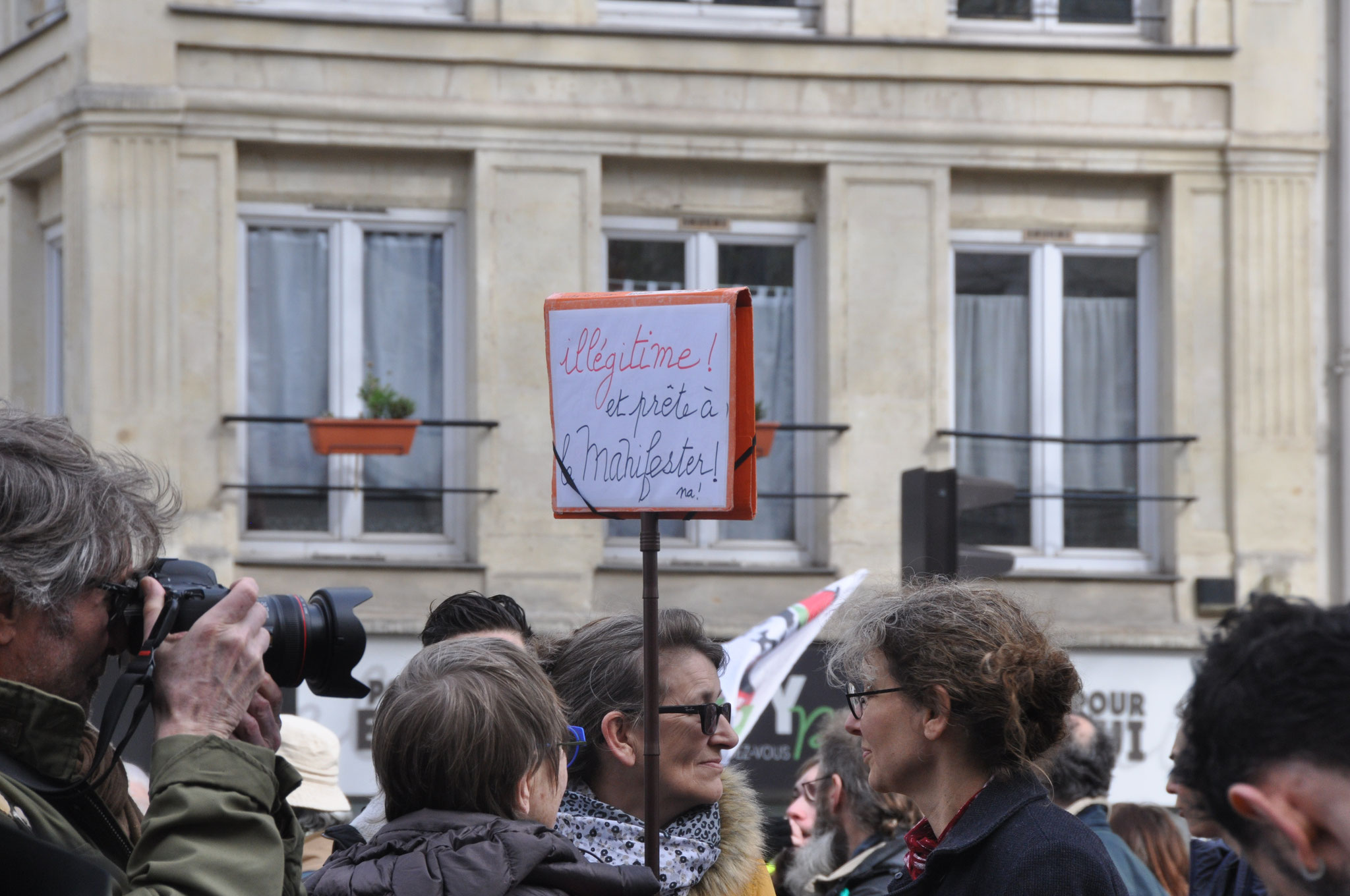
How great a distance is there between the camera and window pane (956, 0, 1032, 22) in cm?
1166

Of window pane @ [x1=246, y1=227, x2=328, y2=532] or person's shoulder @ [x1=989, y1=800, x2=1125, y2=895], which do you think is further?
window pane @ [x1=246, y1=227, x2=328, y2=532]

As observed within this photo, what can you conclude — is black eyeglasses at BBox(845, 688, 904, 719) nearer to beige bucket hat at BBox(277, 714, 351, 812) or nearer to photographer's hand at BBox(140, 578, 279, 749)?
photographer's hand at BBox(140, 578, 279, 749)

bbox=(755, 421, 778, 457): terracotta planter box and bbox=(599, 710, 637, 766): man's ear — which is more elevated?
bbox=(755, 421, 778, 457): terracotta planter box

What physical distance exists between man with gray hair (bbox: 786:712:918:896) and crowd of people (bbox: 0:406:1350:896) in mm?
895

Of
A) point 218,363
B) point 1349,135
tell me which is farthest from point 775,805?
point 1349,135

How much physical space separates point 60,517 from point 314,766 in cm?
204

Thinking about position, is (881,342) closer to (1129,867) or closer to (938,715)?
(1129,867)

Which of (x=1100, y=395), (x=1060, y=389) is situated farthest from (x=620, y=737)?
(x=1100, y=395)

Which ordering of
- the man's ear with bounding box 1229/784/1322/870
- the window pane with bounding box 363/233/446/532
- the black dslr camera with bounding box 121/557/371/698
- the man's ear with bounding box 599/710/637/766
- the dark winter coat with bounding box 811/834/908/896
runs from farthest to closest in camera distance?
the window pane with bounding box 363/233/446/532
the dark winter coat with bounding box 811/834/908/896
the man's ear with bounding box 599/710/637/766
the black dslr camera with bounding box 121/557/371/698
the man's ear with bounding box 1229/784/1322/870

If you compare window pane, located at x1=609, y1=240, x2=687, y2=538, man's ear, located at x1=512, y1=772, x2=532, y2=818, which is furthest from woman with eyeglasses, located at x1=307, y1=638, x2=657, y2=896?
window pane, located at x1=609, y1=240, x2=687, y2=538

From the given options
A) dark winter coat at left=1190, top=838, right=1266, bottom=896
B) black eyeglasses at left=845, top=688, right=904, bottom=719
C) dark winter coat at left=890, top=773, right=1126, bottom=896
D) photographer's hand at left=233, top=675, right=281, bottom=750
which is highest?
photographer's hand at left=233, top=675, right=281, bottom=750

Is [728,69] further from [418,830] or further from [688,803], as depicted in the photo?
[418,830]

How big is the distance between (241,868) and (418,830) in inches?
17.7

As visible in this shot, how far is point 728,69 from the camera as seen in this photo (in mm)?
11125
